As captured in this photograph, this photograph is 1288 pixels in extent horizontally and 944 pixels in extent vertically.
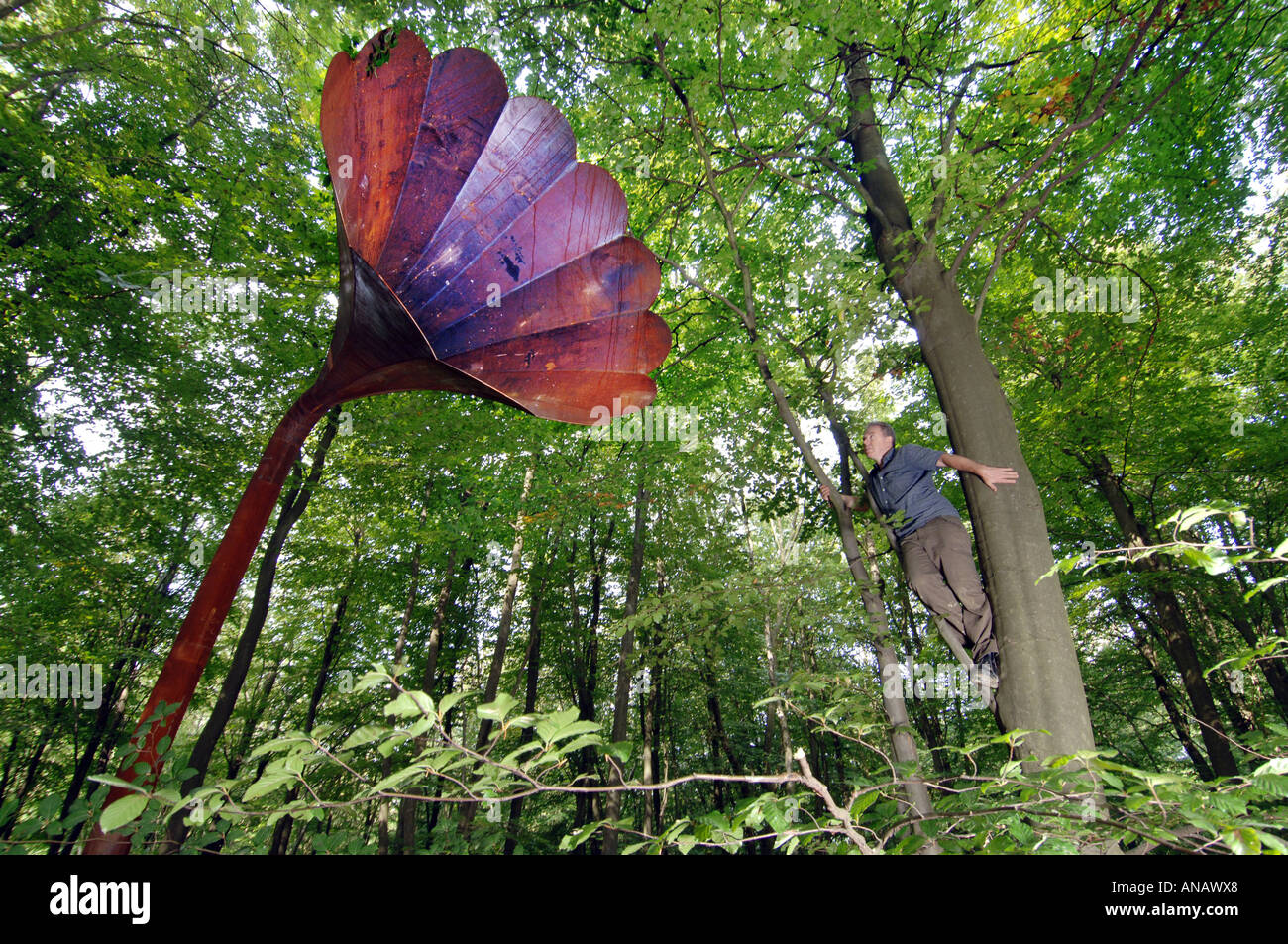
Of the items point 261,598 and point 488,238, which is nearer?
point 488,238

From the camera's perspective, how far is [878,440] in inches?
143

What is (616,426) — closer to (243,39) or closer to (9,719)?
Answer: (243,39)

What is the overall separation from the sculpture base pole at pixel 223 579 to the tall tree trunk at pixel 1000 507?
11.7 ft

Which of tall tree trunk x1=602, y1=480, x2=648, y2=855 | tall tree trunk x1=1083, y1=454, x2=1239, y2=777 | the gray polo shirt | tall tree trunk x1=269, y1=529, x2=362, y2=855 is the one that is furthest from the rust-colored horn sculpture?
tall tree trunk x1=269, y1=529, x2=362, y2=855

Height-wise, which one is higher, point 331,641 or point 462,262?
point 462,262

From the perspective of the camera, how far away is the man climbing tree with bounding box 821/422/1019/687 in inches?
120

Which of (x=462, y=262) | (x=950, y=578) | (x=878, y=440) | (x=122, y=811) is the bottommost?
(x=122, y=811)

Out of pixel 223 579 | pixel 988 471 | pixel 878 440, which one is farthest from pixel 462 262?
pixel 988 471

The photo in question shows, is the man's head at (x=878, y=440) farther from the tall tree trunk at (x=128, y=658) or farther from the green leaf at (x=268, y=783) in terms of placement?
the tall tree trunk at (x=128, y=658)

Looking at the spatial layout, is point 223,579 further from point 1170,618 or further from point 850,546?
point 1170,618

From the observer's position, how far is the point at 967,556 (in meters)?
3.18

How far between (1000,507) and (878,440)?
85 cm
